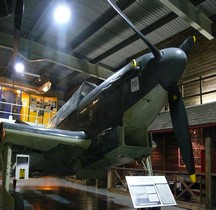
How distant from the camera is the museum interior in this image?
3.90 metres

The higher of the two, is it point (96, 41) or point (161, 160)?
point (96, 41)

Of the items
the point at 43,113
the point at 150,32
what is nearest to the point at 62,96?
the point at 43,113

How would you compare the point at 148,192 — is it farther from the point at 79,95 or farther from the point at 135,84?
the point at 79,95

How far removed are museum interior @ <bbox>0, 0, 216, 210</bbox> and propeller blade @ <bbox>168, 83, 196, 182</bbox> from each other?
2cm

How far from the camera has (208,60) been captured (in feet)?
27.6

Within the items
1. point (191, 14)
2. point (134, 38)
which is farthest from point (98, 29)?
point (191, 14)

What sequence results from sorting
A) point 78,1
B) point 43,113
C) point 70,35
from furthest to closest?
point 43,113 < point 70,35 < point 78,1

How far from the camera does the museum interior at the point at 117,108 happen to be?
3902 millimetres

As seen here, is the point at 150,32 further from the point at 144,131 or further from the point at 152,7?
the point at 144,131

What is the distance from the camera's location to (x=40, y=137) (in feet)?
15.1

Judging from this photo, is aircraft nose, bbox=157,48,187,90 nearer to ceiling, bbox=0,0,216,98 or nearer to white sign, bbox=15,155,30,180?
white sign, bbox=15,155,30,180

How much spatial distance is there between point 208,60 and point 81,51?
4.98m

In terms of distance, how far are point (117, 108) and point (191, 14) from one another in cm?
418

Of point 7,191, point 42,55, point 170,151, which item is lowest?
point 7,191
